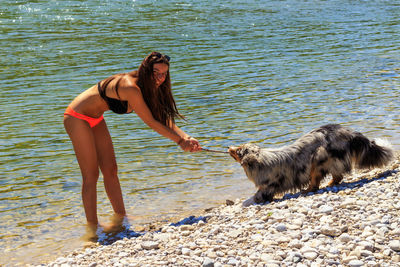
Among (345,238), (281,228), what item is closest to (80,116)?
(281,228)

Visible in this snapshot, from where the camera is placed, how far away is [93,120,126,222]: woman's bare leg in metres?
6.72

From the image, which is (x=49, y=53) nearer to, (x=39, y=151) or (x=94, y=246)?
(x=39, y=151)

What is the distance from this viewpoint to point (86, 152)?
6.49 metres

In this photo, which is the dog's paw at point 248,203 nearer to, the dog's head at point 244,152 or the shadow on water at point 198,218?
the shadow on water at point 198,218

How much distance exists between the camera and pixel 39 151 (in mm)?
10039

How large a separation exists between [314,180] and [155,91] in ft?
8.20

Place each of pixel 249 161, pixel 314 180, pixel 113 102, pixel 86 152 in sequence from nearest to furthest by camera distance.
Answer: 1. pixel 113 102
2. pixel 86 152
3. pixel 249 161
4. pixel 314 180

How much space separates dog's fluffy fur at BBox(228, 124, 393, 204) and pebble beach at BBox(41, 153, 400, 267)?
226 mm

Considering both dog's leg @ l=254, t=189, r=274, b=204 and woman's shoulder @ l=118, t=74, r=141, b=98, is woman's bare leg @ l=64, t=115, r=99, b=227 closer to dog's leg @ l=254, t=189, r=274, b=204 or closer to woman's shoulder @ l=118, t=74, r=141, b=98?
woman's shoulder @ l=118, t=74, r=141, b=98

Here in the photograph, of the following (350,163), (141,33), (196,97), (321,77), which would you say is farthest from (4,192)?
(141,33)

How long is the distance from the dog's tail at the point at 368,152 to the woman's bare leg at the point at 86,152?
10.7 ft

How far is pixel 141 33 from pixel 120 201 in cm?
1735

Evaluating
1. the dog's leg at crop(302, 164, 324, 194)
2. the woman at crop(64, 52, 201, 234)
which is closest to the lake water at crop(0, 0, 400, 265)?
the woman at crop(64, 52, 201, 234)

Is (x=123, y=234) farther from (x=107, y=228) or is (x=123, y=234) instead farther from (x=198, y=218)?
(x=198, y=218)
